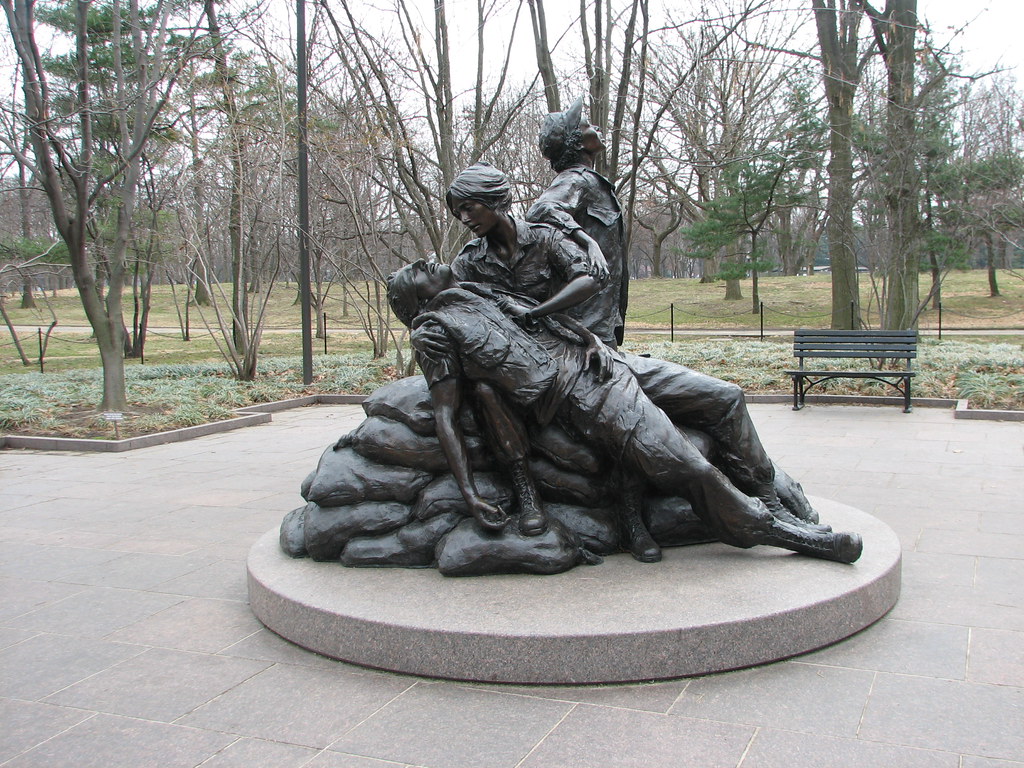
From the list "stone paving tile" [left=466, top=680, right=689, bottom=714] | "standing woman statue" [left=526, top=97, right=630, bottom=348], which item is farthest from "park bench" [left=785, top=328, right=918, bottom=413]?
"stone paving tile" [left=466, top=680, right=689, bottom=714]

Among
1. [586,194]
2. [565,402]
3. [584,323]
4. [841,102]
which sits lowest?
[565,402]

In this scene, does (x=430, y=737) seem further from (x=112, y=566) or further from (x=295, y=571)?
(x=112, y=566)

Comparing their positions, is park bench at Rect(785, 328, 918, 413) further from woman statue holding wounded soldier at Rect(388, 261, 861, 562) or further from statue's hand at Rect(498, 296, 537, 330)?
statue's hand at Rect(498, 296, 537, 330)

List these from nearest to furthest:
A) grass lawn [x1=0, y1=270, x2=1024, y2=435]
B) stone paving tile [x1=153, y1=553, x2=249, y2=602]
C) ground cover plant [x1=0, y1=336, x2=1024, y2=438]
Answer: stone paving tile [x1=153, y1=553, x2=249, y2=602] < ground cover plant [x1=0, y1=336, x2=1024, y2=438] < grass lawn [x1=0, y1=270, x2=1024, y2=435]

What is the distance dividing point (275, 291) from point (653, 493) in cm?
4016

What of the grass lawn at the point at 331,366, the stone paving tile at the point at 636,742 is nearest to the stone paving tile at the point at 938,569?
the stone paving tile at the point at 636,742

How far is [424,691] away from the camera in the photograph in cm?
317

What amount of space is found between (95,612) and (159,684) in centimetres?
106

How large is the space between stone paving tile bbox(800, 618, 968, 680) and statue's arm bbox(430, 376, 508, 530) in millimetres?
1406

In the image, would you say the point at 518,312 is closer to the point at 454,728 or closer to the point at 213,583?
the point at 454,728

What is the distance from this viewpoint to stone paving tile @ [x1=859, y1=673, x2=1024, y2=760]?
2658 mm

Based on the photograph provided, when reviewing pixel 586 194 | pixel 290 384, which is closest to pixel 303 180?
pixel 290 384

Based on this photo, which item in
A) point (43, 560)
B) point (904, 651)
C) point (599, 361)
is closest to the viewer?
point (904, 651)

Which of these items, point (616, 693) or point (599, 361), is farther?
point (599, 361)
